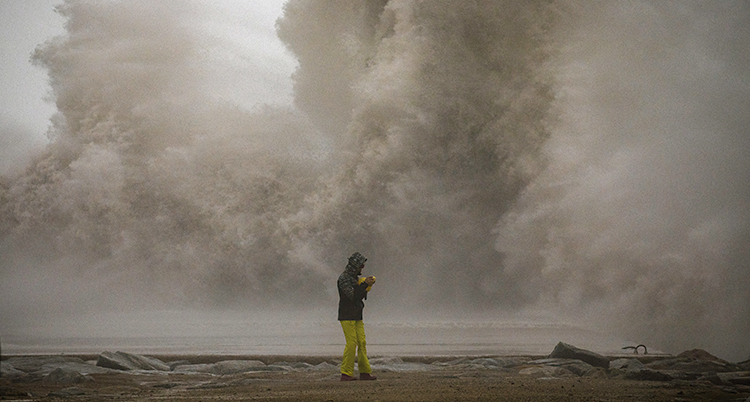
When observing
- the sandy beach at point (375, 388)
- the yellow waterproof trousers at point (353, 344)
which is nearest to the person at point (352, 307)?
the yellow waterproof trousers at point (353, 344)

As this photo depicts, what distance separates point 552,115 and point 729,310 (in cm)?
598

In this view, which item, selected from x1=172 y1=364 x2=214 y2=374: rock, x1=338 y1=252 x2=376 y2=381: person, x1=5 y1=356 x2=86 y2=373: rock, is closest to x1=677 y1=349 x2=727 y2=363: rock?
x1=338 y1=252 x2=376 y2=381: person

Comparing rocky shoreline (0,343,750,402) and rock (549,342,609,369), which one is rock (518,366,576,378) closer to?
rocky shoreline (0,343,750,402)

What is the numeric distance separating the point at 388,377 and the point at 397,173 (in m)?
10.7

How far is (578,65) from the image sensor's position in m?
17.6

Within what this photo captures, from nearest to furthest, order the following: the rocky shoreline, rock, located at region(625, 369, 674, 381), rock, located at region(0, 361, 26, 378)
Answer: the rocky shoreline < rock, located at region(625, 369, 674, 381) < rock, located at region(0, 361, 26, 378)

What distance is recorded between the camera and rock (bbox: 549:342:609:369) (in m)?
10.8

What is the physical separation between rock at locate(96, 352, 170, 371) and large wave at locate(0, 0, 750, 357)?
28.8 ft

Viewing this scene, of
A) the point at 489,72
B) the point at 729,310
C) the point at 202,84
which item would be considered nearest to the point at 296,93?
the point at 202,84

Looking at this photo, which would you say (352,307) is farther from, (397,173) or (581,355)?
(397,173)

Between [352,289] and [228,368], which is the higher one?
[352,289]

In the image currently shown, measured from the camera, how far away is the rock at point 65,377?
8.89 meters

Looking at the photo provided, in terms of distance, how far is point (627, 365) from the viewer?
10742 mm

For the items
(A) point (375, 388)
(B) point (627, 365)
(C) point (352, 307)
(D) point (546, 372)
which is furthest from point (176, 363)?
(B) point (627, 365)
